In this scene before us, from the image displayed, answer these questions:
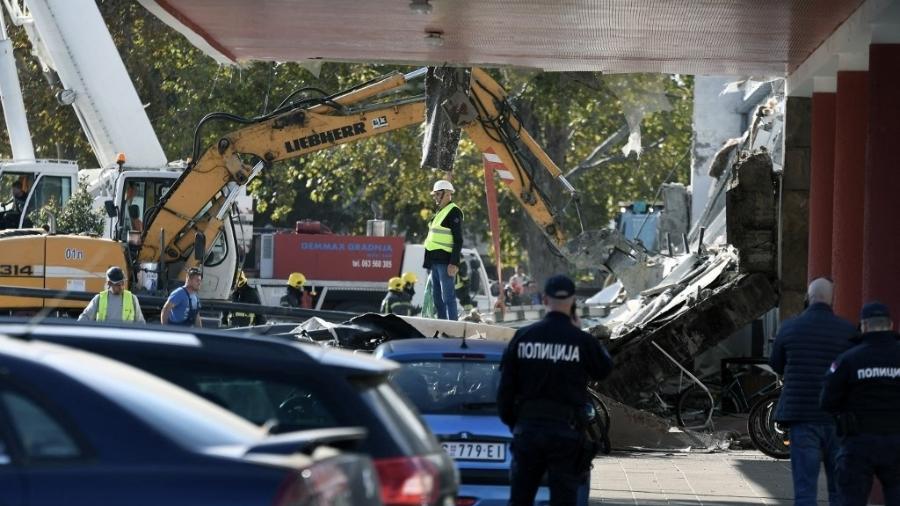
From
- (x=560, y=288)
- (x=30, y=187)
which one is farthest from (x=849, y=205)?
(x=30, y=187)

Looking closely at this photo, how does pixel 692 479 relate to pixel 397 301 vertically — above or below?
below

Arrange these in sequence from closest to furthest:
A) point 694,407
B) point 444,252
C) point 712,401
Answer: point 444,252 < point 712,401 < point 694,407

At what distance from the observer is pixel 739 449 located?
1838cm

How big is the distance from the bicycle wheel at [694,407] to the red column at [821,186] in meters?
1.96

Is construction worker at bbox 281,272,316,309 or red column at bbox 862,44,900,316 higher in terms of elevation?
red column at bbox 862,44,900,316

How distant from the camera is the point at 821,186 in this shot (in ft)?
60.4

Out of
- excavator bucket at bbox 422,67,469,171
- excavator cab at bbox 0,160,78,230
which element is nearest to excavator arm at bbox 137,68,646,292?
excavator bucket at bbox 422,67,469,171

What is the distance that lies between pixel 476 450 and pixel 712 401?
31.6 ft

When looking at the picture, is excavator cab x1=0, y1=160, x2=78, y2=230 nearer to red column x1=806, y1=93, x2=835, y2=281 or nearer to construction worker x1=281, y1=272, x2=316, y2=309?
construction worker x1=281, y1=272, x2=316, y2=309

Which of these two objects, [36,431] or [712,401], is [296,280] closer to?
[712,401]

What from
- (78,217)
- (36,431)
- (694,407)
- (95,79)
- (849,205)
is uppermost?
(95,79)

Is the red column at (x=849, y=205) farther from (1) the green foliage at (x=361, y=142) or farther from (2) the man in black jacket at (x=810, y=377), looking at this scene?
(1) the green foliage at (x=361, y=142)

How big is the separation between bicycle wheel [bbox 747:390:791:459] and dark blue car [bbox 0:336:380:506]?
40.3ft

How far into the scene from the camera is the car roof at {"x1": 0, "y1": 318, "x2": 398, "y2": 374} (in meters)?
6.45
